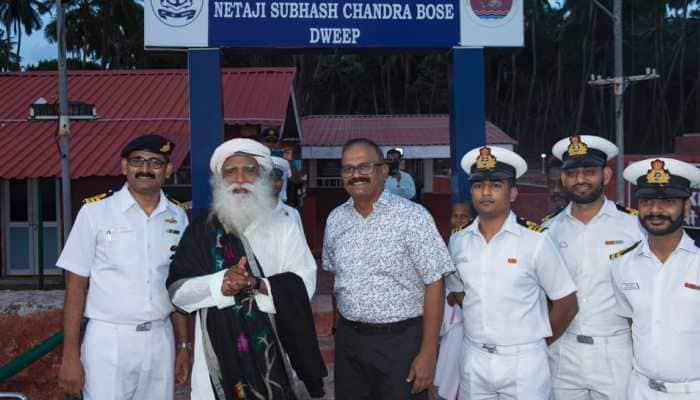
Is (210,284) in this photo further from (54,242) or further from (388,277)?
(54,242)

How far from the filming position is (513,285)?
3346 mm

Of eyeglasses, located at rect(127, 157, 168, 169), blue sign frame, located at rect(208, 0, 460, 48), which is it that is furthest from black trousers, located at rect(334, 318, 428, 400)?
blue sign frame, located at rect(208, 0, 460, 48)

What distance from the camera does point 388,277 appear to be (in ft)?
11.1

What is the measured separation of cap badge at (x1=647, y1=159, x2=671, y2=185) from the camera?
3.16 meters

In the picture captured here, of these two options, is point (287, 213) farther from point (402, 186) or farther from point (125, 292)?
point (402, 186)

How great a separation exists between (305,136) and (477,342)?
17.1 meters

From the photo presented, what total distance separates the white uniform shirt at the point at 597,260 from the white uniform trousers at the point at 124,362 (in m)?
2.16

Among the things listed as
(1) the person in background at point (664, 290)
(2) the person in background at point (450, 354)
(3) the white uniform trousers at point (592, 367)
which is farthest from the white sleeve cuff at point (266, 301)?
(1) the person in background at point (664, 290)

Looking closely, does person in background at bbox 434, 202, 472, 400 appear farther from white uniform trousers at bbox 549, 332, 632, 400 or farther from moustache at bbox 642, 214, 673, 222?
moustache at bbox 642, 214, 673, 222

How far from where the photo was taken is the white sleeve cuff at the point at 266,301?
10.1ft

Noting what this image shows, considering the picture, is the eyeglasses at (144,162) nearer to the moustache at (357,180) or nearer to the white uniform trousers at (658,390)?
the moustache at (357,180)

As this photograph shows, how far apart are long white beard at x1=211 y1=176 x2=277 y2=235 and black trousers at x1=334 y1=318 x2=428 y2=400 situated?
77 cm

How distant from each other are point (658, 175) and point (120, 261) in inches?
105

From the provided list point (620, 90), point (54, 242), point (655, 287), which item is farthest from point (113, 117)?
point (620, 90)
